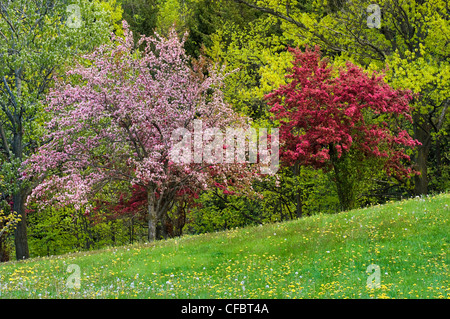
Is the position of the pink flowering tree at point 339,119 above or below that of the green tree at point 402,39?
below

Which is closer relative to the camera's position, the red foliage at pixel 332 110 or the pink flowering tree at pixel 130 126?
the pink flowering tree at pixel 130 126

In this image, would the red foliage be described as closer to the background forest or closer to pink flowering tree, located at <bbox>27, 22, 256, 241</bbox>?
the background forest

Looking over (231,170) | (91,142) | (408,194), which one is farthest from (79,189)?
(408,194)

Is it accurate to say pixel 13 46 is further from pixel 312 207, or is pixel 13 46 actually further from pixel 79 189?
pixel 312 207

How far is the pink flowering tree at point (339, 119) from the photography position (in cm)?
1831

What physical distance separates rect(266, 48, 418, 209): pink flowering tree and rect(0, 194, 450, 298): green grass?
3.03 metres

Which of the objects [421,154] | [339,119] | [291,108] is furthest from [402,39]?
[339,119]

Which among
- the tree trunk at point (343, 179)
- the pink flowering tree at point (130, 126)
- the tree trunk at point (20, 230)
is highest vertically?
the pink flowering tree at point (130, 126)

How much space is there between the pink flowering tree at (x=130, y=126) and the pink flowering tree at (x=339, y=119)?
2141 millimetres

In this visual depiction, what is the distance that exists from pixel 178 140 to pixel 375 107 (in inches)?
293

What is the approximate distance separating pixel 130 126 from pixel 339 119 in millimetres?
7822

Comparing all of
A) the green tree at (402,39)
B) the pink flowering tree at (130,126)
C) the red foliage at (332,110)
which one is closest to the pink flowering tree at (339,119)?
the red foliage at (332,110)

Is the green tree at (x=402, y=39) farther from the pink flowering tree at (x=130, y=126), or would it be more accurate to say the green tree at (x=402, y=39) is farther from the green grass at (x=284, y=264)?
the pink flowering tree at (x=130, y=126)

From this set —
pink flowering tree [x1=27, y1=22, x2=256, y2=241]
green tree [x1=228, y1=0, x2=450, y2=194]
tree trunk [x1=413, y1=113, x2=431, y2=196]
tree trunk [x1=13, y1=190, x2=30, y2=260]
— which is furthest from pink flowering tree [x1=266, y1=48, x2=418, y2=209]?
tree trunk [x1=13, y1=190, x2=30, y2=260]
